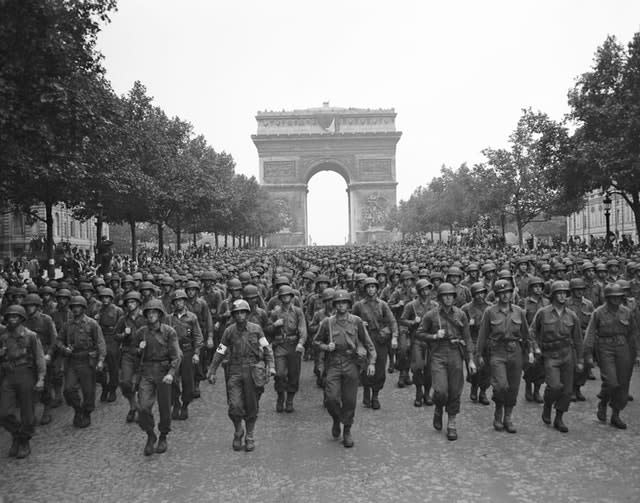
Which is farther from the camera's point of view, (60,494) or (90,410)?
(90,410)

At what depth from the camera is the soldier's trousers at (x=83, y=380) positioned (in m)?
8.38

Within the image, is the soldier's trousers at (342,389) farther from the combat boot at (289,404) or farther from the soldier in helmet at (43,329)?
the soldier in helmet at (43,329)

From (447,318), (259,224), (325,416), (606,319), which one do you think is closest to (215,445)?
(325,416)

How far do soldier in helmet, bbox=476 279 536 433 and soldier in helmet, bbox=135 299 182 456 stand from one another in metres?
3.54

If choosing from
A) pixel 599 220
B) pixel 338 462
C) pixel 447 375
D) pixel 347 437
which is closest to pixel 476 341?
pixel 447 375

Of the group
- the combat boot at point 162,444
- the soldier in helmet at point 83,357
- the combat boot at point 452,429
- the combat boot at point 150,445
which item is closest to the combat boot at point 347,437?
the combat boot at point 452,429

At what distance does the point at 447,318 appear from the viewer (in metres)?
7.88

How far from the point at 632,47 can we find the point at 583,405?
797 inches

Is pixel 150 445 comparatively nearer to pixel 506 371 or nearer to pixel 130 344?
pixel 130 344

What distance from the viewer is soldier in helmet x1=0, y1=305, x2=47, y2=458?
722 cm

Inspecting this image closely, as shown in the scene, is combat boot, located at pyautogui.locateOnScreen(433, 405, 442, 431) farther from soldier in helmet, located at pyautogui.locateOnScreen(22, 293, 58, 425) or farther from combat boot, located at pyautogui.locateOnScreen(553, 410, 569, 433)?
soldier in helmet, located at pyautogui.locateOnScreen(22, 293, 58, 425)

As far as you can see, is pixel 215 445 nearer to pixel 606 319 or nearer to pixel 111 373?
pixel 111 373

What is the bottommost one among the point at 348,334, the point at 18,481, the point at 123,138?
the point at 18,481

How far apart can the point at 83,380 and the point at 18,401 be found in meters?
1.11
